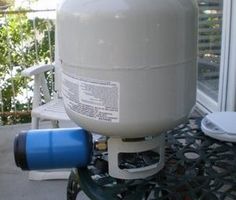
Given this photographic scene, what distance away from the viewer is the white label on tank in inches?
37.8

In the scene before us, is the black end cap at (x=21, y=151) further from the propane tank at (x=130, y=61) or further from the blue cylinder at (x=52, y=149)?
the propane tank at (x=130, y=61)

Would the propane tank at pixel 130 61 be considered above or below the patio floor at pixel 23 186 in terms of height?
above

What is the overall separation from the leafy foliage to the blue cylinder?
8.08 ft

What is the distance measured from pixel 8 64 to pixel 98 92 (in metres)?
2.74

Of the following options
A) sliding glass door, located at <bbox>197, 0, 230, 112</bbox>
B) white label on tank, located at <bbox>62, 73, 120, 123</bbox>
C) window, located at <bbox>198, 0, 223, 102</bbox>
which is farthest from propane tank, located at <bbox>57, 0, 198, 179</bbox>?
window, located at <bbox>198, 0, 223, 102</bbox>

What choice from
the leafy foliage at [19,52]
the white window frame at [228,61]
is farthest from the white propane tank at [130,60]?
the leafy foliage at [19,52]

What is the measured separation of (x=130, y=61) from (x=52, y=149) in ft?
1.13

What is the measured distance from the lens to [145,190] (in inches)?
43.8

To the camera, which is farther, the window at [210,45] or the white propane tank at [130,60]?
the window at [210,45]

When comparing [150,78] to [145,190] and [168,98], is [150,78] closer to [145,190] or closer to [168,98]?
[168,98]

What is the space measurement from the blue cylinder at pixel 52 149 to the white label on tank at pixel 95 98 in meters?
0.10

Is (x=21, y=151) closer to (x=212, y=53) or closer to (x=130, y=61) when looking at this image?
(x=130, y=61)

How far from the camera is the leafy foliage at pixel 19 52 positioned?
3514mm

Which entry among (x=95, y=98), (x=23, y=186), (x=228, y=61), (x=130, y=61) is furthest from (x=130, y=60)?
(x=23, y=186)
